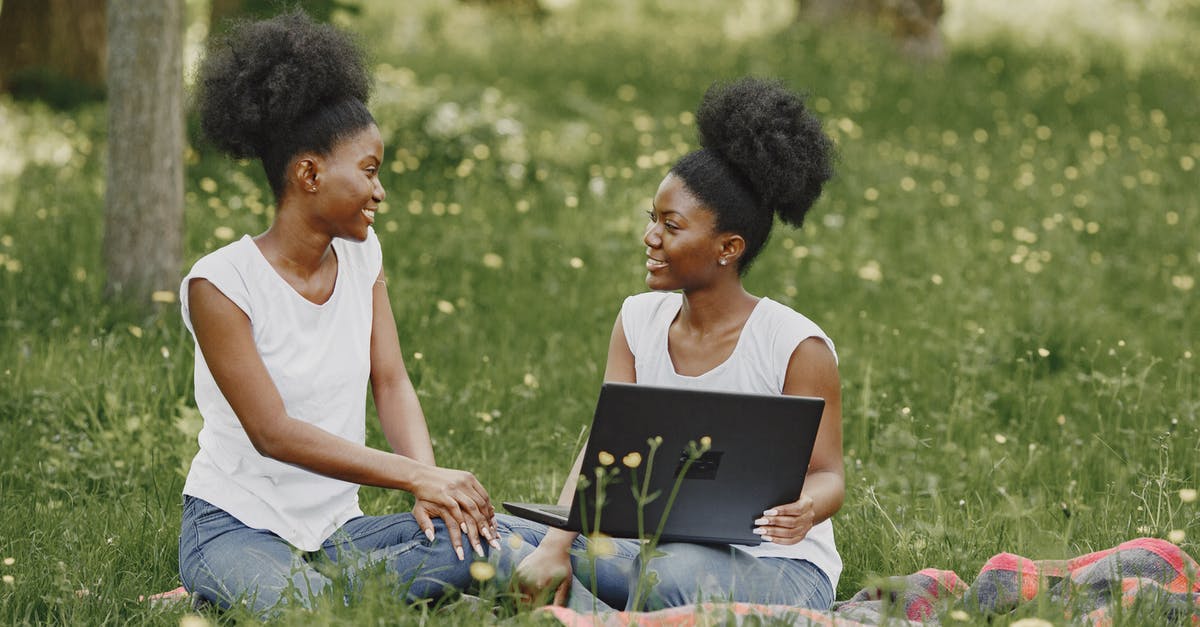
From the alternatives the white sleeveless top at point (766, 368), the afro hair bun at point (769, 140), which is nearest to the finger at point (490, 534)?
the white sleeveless top at point (766, 368)

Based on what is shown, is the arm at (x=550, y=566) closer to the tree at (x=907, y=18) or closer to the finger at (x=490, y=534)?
the finger at (x=490, y=534)

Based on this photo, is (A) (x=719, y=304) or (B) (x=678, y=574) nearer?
(B) (x=678, y=574)

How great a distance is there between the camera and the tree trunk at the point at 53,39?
924 cm

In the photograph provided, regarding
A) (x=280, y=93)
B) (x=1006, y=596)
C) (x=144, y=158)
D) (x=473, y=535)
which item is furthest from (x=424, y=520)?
(x=144, y=158)

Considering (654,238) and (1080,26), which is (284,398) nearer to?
(654,238)

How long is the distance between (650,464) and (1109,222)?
5.25m

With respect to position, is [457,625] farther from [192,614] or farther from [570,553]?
[192,614]

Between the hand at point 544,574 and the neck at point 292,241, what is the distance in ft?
2.96

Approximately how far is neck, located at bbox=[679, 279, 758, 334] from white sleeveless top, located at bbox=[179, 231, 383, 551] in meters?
0.85

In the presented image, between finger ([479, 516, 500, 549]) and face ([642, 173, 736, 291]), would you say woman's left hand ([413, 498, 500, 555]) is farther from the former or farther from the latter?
face ([642, 173, 736, 291])

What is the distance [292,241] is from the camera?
3383 millimetres

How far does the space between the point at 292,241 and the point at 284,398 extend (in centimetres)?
38

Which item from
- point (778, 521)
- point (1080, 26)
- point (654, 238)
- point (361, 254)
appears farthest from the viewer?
point (1080, 26)

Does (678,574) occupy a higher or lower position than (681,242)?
lower
